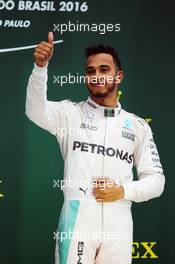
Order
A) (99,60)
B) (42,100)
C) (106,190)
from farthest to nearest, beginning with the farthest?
1. (99,60)
2. (106,190)
3. (42,100)

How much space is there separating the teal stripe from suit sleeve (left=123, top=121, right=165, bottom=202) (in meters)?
0.24

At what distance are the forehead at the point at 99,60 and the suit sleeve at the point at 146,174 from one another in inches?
14.4

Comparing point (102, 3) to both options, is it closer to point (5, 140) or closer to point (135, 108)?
A: point (135, 108)

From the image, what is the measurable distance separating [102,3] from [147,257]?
4.11ft

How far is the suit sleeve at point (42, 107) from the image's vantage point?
207 cm

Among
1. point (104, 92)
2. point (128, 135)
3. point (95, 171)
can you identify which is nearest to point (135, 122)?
point (128, 135)

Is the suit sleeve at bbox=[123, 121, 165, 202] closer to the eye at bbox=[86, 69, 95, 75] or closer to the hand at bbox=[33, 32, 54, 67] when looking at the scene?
the eye at bbox=[86, 69, 95, 75]

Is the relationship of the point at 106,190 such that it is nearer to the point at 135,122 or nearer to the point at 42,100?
the point at 135,122

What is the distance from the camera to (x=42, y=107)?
6.95ft

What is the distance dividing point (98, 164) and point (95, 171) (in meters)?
0.03

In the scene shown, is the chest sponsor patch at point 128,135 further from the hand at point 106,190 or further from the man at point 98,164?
the hand at point 106,190

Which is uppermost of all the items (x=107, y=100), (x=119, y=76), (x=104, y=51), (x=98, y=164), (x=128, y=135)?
(x=104, y=51)

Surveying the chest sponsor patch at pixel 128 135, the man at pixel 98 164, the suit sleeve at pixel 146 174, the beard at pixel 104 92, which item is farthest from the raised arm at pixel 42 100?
the suit sleeve at pixel 146 174

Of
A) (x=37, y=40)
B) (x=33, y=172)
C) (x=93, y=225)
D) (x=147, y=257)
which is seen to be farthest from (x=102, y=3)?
(x=147, y=257)
